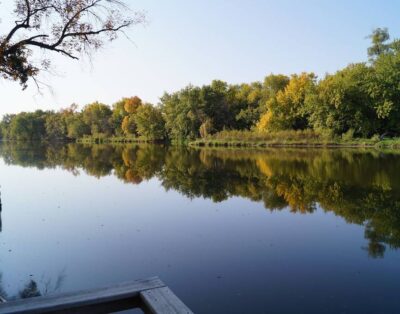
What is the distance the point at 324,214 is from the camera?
39.4 feet

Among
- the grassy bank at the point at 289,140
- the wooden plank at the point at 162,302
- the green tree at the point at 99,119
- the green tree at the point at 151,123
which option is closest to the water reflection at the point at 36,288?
the wooden plank at the point at 162,302

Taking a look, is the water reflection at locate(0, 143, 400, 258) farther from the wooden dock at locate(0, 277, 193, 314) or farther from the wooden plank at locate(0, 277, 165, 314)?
the wooden plank at locate(0, 277, 165, 314)

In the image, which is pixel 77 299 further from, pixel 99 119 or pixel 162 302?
pixel 99 119

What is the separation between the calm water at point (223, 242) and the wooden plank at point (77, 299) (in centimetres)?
147

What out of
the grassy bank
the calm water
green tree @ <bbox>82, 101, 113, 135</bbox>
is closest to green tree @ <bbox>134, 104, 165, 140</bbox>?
green tree @ <bbox>82, 101, 113, 135</bbox>

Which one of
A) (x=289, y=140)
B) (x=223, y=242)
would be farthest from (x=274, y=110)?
(x=223, y=242)

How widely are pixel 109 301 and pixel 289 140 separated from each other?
49341 mm

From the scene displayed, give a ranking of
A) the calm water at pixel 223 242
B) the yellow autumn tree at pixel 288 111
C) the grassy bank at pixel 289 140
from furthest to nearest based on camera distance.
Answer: the yellow autumn tree at pixel 288 111 < the grassy bank at pixel 289 140 < the calm water at pixel 223 242

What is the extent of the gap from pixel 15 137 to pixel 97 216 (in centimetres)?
12896

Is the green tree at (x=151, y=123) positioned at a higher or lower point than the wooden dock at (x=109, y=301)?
higher

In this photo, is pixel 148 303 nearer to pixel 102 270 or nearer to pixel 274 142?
pixel 102 270

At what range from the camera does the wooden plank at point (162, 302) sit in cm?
395

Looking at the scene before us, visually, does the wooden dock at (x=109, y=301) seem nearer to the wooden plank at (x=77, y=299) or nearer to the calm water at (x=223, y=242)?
the wooden plank at (x=77, y=299)

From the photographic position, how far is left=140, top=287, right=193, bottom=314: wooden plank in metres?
3.95
